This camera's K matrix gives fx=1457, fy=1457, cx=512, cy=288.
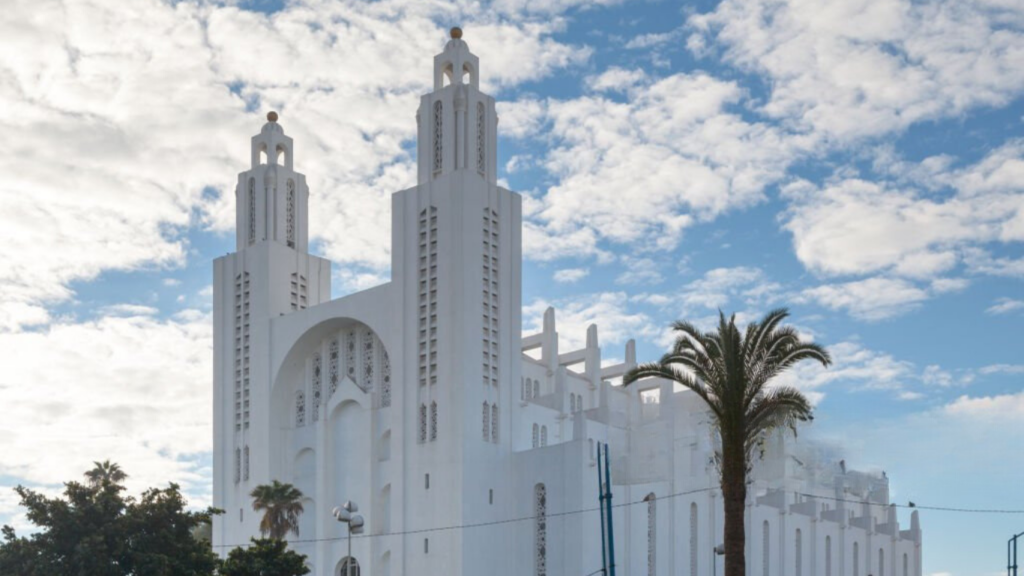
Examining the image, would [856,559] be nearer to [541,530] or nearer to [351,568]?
[541,530]

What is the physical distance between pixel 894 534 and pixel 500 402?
35.3 metres

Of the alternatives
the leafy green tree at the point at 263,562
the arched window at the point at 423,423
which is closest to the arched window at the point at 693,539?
the arched window at the point at 423,423

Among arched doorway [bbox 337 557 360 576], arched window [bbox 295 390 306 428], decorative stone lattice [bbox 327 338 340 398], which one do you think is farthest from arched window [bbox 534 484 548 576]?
arched window [bbox 295 390 306 428]

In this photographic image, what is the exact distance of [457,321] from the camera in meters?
57.2

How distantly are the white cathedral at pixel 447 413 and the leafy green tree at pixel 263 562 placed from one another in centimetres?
1001

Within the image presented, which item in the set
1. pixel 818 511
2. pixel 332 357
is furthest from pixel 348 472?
pixel 818 511

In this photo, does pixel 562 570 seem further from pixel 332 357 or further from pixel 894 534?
pixel 894 534

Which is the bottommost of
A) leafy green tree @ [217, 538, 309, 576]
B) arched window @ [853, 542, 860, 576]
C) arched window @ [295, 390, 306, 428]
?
arched window @ [853, 542, 860, 576]

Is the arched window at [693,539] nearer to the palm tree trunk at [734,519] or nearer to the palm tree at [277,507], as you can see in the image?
the palm tree at [277,507]

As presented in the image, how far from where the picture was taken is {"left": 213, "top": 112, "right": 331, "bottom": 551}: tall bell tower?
2566 inches

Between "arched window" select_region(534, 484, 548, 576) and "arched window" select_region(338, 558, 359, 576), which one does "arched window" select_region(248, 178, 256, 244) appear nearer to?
"arched window" select_region(338, 558, 359, 576)

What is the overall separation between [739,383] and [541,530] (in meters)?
22.9

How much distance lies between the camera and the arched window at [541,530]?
186 ft

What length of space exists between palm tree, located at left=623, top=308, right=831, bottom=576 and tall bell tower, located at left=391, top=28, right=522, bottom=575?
20312 millimetres
